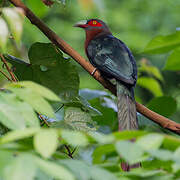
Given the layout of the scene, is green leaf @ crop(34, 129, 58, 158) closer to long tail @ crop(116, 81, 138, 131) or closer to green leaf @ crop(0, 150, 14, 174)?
green leaf @ crop(0, 150, 14, 174)

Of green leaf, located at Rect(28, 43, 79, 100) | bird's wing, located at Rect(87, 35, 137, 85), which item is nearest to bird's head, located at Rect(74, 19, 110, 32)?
bird's wing, located at Rect(87, 35, 137, 85)

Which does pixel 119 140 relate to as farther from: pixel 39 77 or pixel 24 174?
pixel 39 77

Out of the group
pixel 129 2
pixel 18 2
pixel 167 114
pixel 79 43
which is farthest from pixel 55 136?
pixel 129 2

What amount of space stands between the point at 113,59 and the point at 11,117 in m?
2.16

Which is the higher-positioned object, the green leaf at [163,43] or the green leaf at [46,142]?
the green leaf at [46,142]

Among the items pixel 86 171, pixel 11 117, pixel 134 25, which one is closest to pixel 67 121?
pixel 11 117

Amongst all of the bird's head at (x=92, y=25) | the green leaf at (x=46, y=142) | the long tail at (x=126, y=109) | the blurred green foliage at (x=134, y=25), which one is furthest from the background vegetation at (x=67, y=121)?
the blurred green foliage at (x=134, y=25)

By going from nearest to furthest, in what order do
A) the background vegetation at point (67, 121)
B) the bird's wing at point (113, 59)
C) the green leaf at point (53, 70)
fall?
the background vegetation at point (67, 121) → the green leaf at point (53, 70) → the bird's wing at point (113, 59)

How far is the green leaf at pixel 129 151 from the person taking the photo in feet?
2.85

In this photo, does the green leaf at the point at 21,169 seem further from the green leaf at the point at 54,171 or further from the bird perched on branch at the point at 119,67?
the bird perched on branch at the point at 119,67

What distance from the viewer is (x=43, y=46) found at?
2.28 meters

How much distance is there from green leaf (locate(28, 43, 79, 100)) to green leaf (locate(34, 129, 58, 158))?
1.29 m

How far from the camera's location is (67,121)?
203 centimetres

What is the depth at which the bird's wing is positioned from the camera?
116 inches
